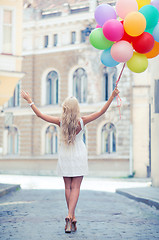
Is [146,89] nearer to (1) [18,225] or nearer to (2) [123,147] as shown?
(2) [123,147]

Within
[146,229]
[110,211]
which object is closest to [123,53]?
[146,229]

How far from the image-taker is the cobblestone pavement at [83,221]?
611cm

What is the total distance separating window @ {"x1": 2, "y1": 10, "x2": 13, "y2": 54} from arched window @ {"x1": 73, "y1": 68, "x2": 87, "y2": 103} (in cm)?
1106

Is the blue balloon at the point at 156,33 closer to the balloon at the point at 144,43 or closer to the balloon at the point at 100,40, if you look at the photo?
the balloon at the point at 144,43

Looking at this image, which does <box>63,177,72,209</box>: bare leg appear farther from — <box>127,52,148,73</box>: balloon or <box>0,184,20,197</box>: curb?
<box>0,184,20,197</box>: curb

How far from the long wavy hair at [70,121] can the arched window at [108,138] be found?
2166 cm

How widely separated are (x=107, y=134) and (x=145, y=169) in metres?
3.47

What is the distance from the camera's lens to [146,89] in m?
26.7

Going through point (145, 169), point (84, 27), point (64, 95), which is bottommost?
point (145, 169)

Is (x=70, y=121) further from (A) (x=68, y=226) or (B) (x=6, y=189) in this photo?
(B) (x=6, y=189)

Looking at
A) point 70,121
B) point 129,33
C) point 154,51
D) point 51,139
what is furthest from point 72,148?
point 51,139

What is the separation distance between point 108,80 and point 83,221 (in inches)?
857

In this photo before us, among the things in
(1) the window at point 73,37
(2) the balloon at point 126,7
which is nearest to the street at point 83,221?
(2) the balloon at point 126,7

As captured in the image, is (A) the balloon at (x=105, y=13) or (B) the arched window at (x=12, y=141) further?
(B) the arched window at (x=12, y=141)
